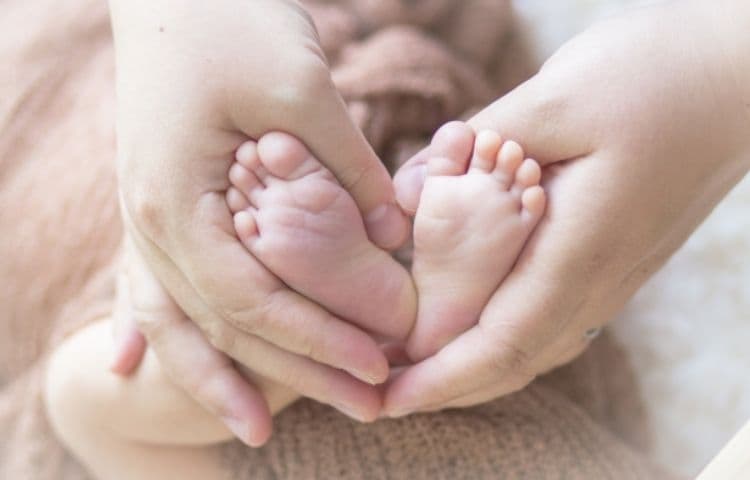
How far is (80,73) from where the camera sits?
2.59 ft

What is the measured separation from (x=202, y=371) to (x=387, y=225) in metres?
0.17

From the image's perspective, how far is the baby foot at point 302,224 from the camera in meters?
0.48

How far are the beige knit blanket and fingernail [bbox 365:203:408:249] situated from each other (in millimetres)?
159

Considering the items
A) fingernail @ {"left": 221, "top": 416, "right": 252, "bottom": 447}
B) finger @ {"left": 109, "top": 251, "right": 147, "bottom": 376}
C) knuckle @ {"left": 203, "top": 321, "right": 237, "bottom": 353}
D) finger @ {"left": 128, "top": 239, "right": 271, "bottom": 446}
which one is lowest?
finger @ {"left": 109, "top": 251, "right": 147, "bottom": 376}

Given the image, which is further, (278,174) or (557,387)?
(557,387)

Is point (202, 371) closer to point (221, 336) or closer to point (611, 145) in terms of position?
point (221, 336)

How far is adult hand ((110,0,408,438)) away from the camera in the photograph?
48cm

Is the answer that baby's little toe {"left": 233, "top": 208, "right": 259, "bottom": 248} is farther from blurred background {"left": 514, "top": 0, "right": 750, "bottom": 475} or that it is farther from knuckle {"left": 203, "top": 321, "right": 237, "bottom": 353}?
blurred background {"left": 514, "top": 0, "right": 750, "bottom": 475}

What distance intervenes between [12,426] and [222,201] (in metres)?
0.35

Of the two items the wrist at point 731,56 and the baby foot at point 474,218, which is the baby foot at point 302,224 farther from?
the wrist at point 731,56

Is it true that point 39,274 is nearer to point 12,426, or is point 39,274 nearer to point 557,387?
point 12,426

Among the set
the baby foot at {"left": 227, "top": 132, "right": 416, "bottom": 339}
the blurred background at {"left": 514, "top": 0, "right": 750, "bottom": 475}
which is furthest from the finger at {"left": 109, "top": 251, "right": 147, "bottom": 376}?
the blurred background at {"left": 514, "top": 0, "right": 750, "bottom": 475}

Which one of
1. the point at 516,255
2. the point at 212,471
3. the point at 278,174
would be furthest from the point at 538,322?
the point at 212,471

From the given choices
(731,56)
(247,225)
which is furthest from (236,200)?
(731,56)
